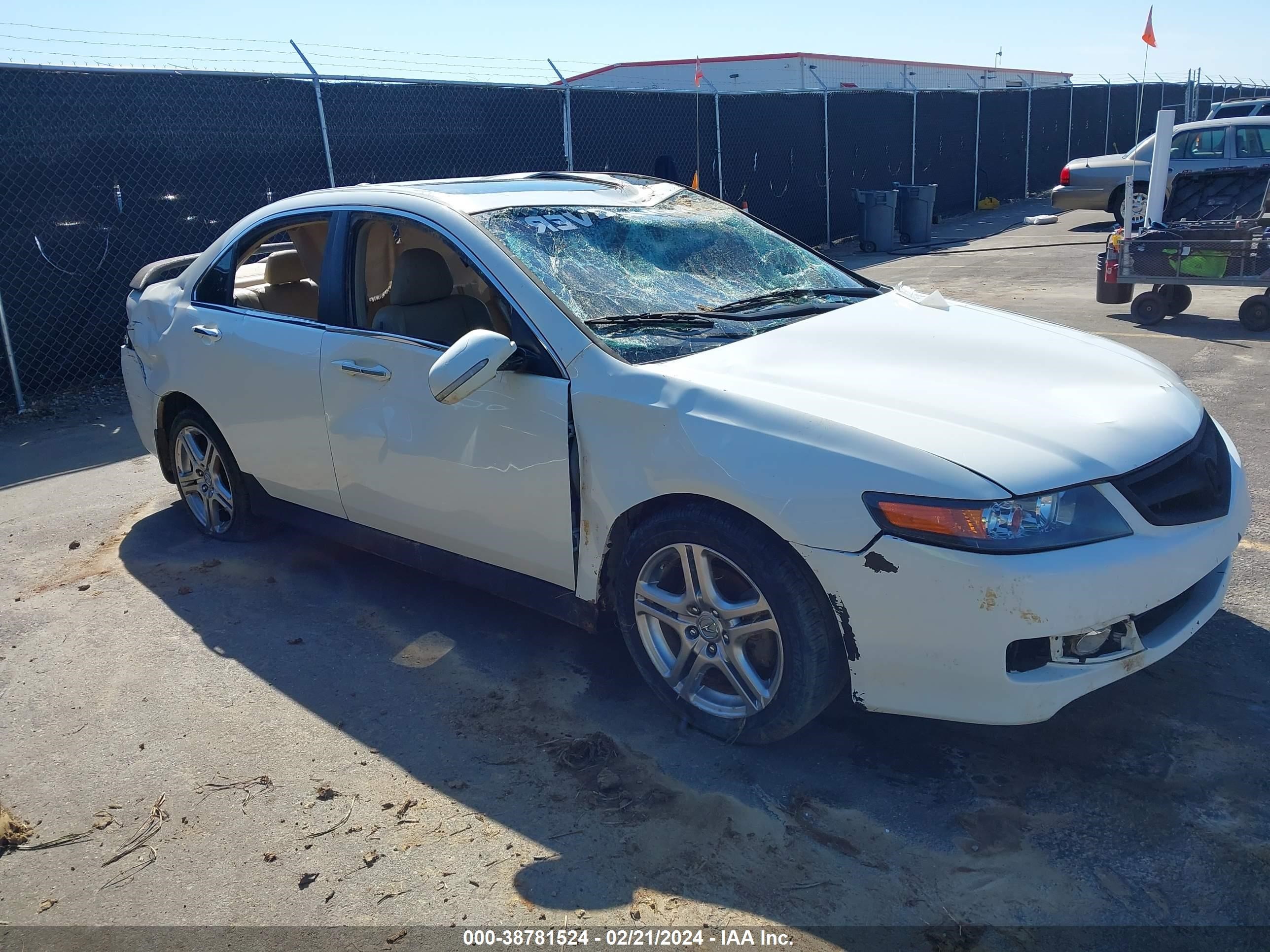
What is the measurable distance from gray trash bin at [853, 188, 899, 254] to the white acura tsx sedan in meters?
12.6

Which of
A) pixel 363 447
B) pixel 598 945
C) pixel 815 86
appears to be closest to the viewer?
pixel 598 945

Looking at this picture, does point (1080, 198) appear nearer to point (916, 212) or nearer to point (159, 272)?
point (916, 212)

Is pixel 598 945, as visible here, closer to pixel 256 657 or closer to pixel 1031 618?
pixel 1031 618

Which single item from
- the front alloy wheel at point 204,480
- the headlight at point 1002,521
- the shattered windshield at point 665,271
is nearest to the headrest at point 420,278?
the shattered windshield at point 665,271

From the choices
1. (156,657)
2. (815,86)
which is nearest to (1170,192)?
(156,657)

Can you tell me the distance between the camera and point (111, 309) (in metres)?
9.02

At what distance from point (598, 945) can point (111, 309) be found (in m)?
8.28

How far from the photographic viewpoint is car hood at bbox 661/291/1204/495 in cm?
280

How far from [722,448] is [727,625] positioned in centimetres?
54

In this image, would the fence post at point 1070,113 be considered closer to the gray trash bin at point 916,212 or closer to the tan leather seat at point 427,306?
the gray trash bin at point 916,212

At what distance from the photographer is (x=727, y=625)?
313 centimetres

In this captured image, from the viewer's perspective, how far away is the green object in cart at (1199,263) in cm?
905

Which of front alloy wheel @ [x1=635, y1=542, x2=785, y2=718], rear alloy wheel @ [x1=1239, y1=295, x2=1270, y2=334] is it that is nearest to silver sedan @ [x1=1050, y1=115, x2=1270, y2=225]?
rear alloy wheel @ [x1=1239, y1=295, x2=1270, y2=334]

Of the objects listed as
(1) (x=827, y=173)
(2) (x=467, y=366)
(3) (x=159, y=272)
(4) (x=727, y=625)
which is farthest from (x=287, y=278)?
(1) (x=827, y=173)
